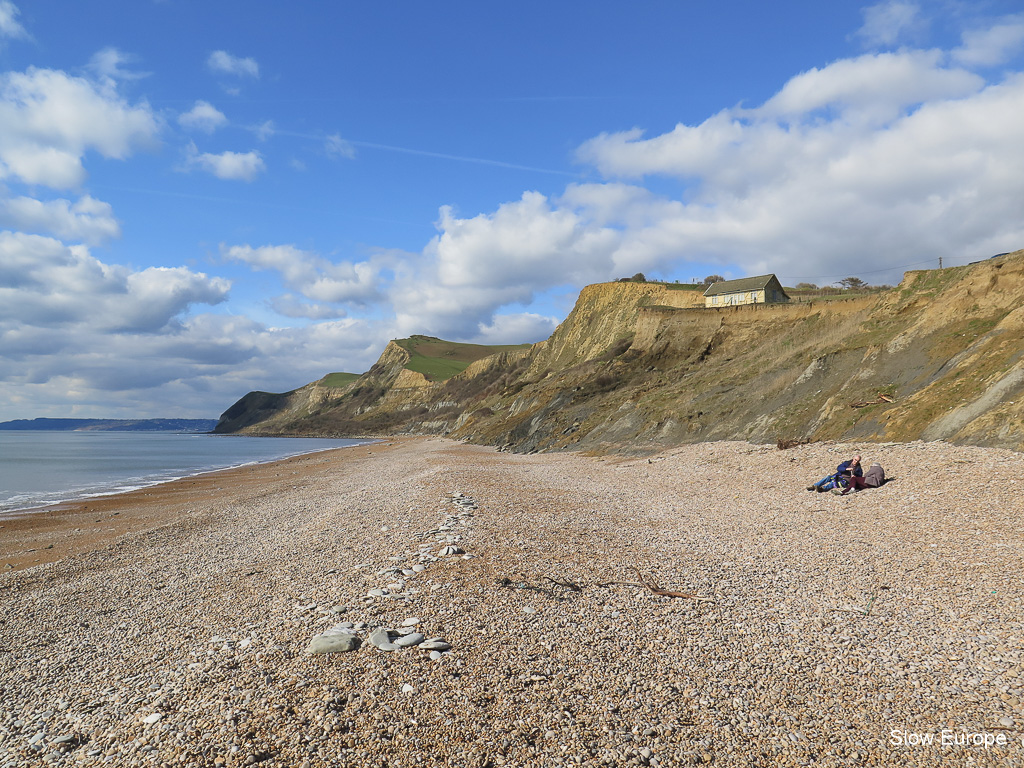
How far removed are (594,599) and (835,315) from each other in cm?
3418

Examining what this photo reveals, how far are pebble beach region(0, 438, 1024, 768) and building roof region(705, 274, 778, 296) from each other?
48.3 m

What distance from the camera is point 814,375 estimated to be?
2706 cm

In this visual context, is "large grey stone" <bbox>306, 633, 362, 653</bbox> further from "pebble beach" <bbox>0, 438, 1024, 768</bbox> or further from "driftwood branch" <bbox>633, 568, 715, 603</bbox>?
"driftwood branch" <bbox>633, 568, 715, 603</bbox>

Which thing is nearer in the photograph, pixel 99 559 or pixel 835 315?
pixel 99 559

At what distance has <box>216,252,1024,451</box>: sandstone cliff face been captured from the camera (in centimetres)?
1822

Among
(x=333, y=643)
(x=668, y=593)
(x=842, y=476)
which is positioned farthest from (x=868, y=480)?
(x=333, y=643)

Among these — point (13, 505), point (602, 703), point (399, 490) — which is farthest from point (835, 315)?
point (13, 505)

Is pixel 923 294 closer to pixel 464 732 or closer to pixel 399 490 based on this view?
pixel 399 490

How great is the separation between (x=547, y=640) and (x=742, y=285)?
61149mm

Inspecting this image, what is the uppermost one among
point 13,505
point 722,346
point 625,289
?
point 625,289

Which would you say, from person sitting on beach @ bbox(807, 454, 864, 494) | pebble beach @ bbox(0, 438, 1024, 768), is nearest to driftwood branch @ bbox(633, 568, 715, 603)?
pebble beach @ bbox(0, 438, 1024, 768)

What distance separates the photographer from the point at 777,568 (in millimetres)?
9102

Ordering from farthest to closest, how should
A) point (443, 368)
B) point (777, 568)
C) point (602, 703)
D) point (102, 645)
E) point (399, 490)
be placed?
point (443, 368) < point (399, 490) < point (777, 568) < point (102, 645) < point (602, 703)

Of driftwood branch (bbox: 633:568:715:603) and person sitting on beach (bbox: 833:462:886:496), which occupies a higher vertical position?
person sitting on beach (bbox: 833:462:886:496)
